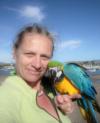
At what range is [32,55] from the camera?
1734mm

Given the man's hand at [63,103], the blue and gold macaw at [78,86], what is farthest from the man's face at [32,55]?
the blue and gold macaw at [78,86]

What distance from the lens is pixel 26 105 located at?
59.2 inches

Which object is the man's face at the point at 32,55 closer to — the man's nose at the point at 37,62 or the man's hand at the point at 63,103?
the man's nose at the point at 37,62

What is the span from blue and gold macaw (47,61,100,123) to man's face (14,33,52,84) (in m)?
1.67

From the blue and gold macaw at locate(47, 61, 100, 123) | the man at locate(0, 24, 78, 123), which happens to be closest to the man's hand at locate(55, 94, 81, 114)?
the man at locate(0, 24, 78, 123)

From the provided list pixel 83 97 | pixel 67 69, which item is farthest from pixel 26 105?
pixel 67 69

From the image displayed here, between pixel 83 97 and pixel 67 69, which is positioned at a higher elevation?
pixel 67 69

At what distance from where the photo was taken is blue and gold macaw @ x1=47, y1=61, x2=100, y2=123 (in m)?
3.62

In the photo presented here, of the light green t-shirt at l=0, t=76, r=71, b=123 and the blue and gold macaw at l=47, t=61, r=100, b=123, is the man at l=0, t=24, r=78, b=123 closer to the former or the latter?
the light green t-shirt at l=0, t=76, r=71, b=123

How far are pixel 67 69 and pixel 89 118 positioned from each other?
56.7 inches

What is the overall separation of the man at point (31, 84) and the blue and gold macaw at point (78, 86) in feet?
5.31

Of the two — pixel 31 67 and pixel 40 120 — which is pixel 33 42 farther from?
pixel 40 120

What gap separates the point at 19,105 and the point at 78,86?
2.91m

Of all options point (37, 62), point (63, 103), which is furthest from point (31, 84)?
point (63, 103)
